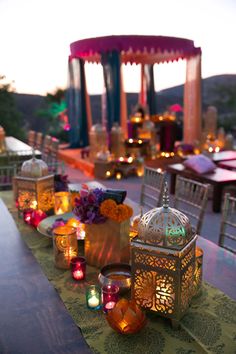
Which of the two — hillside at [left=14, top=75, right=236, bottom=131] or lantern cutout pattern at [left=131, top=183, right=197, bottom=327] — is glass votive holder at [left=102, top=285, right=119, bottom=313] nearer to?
lantern cutout pattern at [left=131, top=183, right=197, bottom=327]

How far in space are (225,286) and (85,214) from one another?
2.18 ft

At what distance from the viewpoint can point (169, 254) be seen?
52.8 inches

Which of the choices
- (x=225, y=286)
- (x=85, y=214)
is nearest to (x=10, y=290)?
(x=85, y=214)

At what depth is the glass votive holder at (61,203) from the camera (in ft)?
8.13

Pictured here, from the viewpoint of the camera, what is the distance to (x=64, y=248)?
5.93 feet

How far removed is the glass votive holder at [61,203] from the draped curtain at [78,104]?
7.01 metres

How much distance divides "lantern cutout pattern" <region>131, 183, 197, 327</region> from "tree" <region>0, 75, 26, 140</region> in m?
10.5

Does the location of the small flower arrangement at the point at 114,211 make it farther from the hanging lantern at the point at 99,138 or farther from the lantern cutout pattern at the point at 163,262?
the hanging lantern at the point at 99,138

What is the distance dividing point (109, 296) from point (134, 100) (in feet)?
67.3

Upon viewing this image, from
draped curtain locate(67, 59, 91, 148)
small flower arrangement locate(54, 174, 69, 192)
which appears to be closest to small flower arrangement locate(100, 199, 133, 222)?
small flower arrangement locate(54, 174, 69, 192)

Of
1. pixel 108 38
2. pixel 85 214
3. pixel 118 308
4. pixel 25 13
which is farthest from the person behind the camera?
pixel 25 13

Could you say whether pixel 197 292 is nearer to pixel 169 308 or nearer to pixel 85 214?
pixel 169 308

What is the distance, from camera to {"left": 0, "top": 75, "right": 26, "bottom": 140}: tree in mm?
11367

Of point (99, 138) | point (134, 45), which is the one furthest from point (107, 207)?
point (134, 45)
